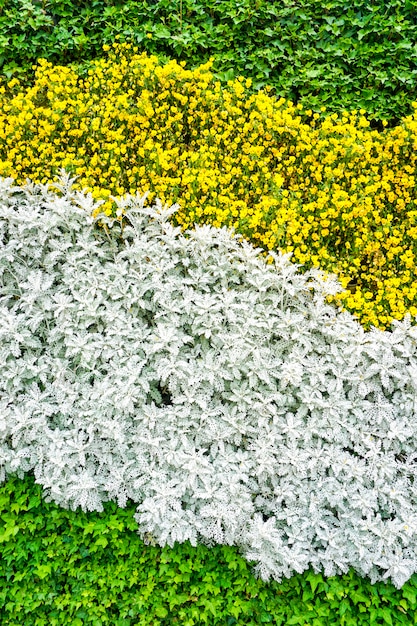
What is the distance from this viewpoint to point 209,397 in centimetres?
294

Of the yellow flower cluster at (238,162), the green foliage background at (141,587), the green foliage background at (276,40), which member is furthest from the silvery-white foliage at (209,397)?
the green foliage background at (276,40)

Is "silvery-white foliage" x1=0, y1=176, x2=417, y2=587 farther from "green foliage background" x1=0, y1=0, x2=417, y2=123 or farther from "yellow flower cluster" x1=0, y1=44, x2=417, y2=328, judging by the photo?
"green foliage background" x1=0, y1=0, x2=417, y2=123

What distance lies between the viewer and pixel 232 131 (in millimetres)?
3762

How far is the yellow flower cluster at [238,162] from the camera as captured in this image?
3311 mm

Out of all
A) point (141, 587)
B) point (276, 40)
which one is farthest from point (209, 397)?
point (276, 40)

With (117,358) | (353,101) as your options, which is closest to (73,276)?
(117,358)

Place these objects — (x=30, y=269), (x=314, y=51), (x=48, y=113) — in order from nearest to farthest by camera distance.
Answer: (x=30, y=269)
(x=48, y=113)
(x=314, y=51)

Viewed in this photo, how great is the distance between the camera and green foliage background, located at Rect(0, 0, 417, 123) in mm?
4211

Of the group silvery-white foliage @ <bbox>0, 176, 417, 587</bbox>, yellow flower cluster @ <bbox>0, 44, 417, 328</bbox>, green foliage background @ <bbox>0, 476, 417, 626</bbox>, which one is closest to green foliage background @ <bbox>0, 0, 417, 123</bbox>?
yellow flower cluster @ <bbox>0, 44, 417, 328</bbox>

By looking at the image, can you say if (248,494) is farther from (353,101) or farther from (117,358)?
(353,101)

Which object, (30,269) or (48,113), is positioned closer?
(30,269)

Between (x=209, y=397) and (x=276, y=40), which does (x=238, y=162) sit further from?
(x=209, y=397)

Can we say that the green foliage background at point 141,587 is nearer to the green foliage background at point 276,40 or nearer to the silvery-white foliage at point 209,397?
the silvery-white foliage at point 209,397

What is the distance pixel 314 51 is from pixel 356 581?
335cm
